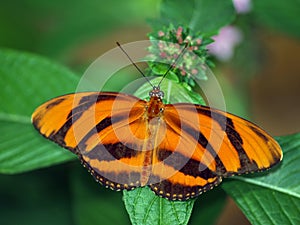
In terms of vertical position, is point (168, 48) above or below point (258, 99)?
above

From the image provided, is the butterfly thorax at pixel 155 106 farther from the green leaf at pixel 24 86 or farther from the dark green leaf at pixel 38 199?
the dark green leaf at pixel 38 199

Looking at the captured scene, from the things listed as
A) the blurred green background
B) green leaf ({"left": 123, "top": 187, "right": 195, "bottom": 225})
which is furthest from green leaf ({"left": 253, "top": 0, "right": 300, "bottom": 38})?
green leaf ({"left": 123, "top": 187, "right": 195, "bottom": 225})

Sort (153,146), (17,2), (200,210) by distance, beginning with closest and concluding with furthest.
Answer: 1. (153,146)
2. (200,210)
3. (17,2)

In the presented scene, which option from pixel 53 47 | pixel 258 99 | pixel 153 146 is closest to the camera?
pixel 153 146

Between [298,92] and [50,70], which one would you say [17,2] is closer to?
[50,70]

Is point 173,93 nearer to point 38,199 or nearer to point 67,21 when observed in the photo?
point 38,199

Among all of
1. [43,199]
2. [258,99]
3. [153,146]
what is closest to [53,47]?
[43,199]
